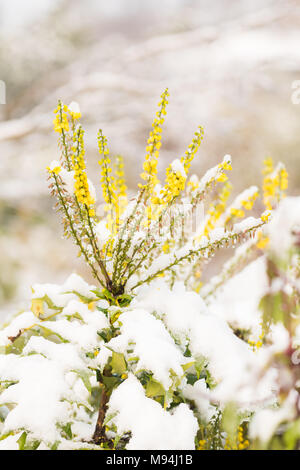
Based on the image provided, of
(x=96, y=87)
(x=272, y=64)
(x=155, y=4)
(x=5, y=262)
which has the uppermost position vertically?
(x=155, y=4)

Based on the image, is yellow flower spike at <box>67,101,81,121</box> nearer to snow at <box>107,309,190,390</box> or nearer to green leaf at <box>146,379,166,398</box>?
snow at <box>107,309,190,390</box>

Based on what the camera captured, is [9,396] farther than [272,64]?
No

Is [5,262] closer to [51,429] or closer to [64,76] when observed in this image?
[64,76]

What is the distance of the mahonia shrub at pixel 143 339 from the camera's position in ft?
1.60

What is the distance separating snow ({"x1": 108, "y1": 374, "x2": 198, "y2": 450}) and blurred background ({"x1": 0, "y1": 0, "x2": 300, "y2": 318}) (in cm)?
265

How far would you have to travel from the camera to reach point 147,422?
539 mm

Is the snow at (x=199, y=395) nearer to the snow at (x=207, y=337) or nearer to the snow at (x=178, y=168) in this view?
the snow at (x=207, y=337)

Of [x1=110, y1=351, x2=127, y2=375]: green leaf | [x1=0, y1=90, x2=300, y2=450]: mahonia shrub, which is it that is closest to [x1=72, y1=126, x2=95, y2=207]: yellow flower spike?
[x1=0, y1=90, x2=300, y2=450]: mahonia shrub

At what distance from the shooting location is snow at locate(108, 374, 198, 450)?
0.53m

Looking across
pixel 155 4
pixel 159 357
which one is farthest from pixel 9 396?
pixel 155 4

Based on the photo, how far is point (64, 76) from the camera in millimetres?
4027

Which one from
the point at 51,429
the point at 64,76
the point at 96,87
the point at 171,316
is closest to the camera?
the point at 51,429

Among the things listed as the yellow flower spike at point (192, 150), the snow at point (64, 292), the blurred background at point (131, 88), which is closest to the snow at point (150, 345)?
the snow at point (64, 292)

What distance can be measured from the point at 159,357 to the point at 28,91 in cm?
442
